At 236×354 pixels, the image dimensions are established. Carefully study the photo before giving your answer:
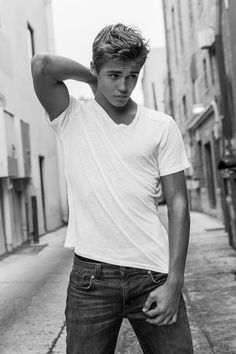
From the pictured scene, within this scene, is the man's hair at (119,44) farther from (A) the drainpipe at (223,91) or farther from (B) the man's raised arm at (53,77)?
(A) the drainpipe at (223,91)

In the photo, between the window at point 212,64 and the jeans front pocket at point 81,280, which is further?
the window at point 212,64

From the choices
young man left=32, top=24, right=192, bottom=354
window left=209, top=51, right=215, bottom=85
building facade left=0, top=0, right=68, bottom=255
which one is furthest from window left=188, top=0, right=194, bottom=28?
young man left=32, top=24, right=192, bottom=354

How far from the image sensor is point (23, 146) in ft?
40.3

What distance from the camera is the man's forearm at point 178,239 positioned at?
1843 millimetres

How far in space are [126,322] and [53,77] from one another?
362cm

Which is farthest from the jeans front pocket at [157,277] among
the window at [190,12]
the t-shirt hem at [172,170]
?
the window at [190,12]

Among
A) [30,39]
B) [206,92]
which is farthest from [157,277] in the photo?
[206,92]

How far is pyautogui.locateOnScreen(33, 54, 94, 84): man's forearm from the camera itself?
1.91 m

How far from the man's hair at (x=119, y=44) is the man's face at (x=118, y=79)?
0.02 m

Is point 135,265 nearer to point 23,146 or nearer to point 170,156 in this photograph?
point 170,156

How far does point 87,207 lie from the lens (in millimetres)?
1935

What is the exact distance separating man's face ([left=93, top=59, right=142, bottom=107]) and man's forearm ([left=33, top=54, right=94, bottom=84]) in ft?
0.32

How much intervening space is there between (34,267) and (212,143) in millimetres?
9418

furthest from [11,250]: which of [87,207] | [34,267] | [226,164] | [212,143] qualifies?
[87,207]
